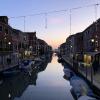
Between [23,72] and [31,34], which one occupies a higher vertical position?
[31,34]

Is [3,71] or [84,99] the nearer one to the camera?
[84,99]

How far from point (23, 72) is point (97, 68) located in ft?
77.7

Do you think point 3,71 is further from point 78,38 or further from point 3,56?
point 78,38

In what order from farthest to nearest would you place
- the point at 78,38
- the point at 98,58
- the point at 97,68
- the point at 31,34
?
the point at 31,34, the point at 78,38, the point at 98,58, the point at 97,68

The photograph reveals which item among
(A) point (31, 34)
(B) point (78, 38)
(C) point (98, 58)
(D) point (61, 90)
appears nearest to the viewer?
(D) point (61, 90)

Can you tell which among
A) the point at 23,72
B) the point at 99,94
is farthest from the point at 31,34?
the point at 99,94

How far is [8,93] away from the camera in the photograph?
127 ft

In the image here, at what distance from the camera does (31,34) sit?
15812 centimetres

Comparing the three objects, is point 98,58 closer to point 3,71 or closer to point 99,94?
point 3,71

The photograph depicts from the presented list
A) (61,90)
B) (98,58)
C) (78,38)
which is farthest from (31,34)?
(61,90)

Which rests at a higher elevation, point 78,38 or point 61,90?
point 78,38

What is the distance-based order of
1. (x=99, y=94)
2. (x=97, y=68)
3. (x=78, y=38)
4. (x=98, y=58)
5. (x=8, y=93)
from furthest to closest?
(x=78, y=38)
(x=98, y=58)
(x=97, y=68)
(x=8, y=93)
(x=99, y=94)

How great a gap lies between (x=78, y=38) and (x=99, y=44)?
47623 millimetres

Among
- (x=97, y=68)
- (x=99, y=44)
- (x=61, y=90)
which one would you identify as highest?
(x=99, y=44)
